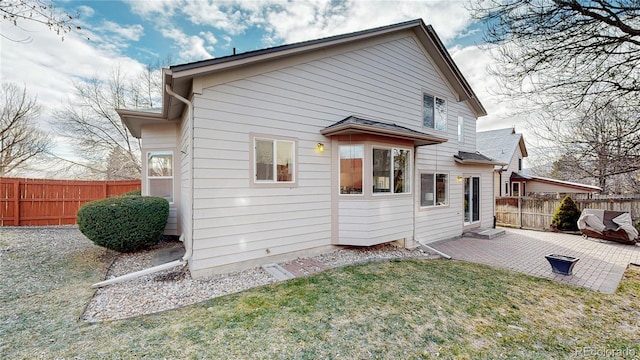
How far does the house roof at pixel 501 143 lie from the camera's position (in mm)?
21719

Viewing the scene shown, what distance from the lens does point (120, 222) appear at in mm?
5988

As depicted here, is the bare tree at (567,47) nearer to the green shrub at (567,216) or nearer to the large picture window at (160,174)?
the green shrub at (567,216)

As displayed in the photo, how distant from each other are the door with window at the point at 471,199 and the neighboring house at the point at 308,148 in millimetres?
854

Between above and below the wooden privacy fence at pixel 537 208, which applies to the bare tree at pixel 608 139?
above

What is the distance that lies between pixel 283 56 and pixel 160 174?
5419 mm

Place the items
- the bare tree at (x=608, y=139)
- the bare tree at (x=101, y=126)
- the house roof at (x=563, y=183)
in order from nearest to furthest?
1. the bare tree at (x=608, y=139)
2. the bare tree at (x=101, y=126)
3. the house roof at (x=563, y=183)

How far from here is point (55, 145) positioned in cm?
1744

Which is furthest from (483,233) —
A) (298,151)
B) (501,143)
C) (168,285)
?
(501,143)

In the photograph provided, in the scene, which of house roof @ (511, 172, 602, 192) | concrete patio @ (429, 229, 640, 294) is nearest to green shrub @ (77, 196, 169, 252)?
concrete patio @ (429, 229, 640, 294)

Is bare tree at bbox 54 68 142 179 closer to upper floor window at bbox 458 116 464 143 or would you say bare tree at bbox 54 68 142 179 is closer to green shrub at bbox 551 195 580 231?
upper floor window at bbox 458 116 464 143

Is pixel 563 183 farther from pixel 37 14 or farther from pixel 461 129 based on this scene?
pixel 37 14

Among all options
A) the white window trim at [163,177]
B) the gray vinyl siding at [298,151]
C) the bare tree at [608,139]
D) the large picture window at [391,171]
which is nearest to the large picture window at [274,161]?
the gray vinyl siding at [298,151]

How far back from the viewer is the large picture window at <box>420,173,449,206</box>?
28.2 ft

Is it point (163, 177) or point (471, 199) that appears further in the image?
point (471, 199)
